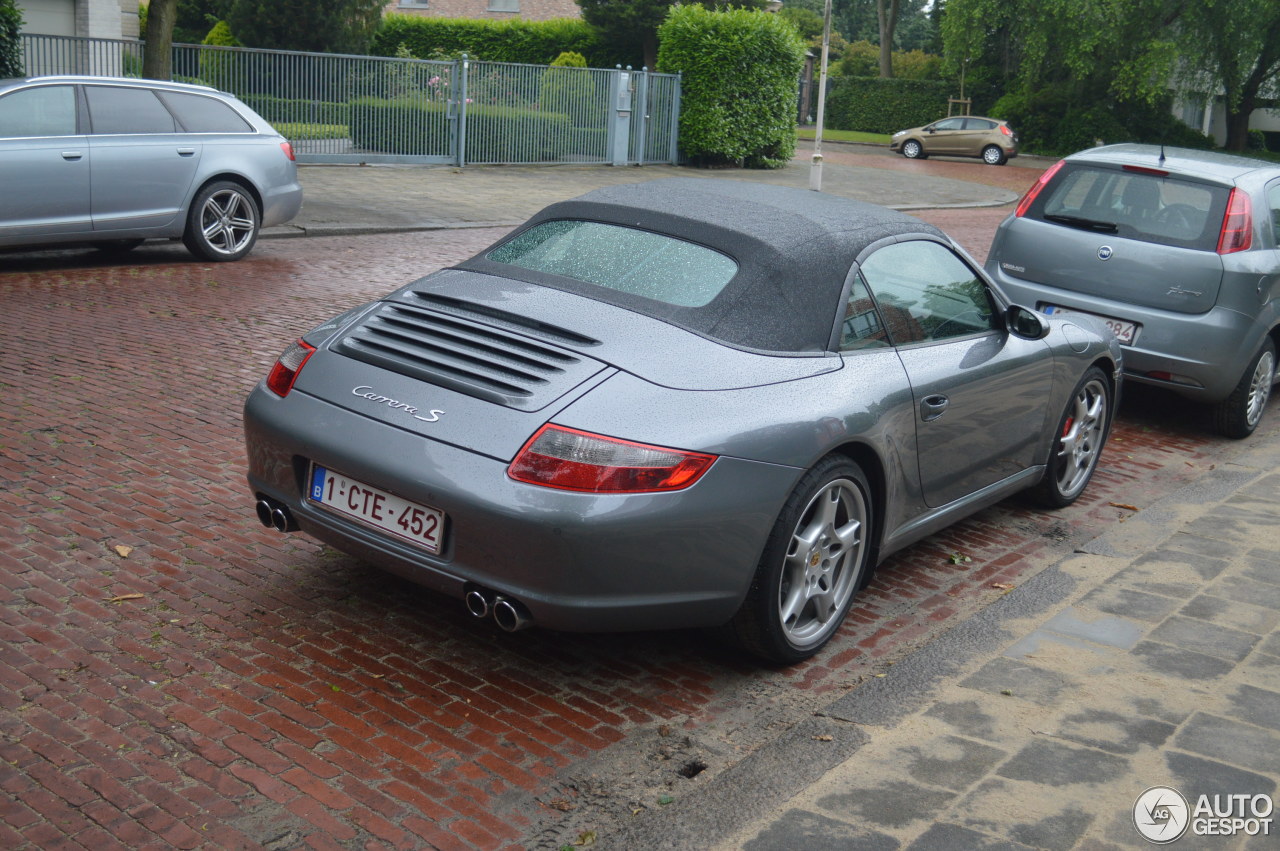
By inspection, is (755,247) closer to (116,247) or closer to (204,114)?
(204,114)

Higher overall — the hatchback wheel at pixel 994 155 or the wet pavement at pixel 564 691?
the hatchback wheel at pixel 994 155

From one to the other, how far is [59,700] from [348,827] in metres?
1.13

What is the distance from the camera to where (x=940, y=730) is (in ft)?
12.8

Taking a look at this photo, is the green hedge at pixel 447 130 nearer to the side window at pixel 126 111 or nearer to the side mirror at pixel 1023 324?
the side window at pixel 126 111

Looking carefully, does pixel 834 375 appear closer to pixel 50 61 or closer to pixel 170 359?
pixel 170 359

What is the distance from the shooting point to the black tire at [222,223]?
11.5 metres

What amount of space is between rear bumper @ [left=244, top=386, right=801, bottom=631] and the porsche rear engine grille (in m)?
0.23

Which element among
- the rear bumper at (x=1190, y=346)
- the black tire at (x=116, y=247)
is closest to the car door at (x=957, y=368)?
the rear bumper at (x=1190, y=346)

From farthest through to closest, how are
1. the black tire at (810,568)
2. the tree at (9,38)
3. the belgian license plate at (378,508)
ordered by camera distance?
the tree at (9,38)
the black tire at (810,568)
the belgian license plate at (378,508)

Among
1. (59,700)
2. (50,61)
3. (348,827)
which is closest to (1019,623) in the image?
(348,827)

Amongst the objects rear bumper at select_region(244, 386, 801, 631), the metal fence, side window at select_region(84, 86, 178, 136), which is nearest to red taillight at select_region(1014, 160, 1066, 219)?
rear bumper at select_region(244, 386, 801, 631)

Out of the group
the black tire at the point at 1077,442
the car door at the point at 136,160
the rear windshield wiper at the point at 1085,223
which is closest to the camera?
the black tire at the point at 1077,442

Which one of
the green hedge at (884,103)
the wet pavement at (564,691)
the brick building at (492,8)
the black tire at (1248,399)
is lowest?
the wet pavement at (564,691)

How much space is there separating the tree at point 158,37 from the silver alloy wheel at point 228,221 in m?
4.32
